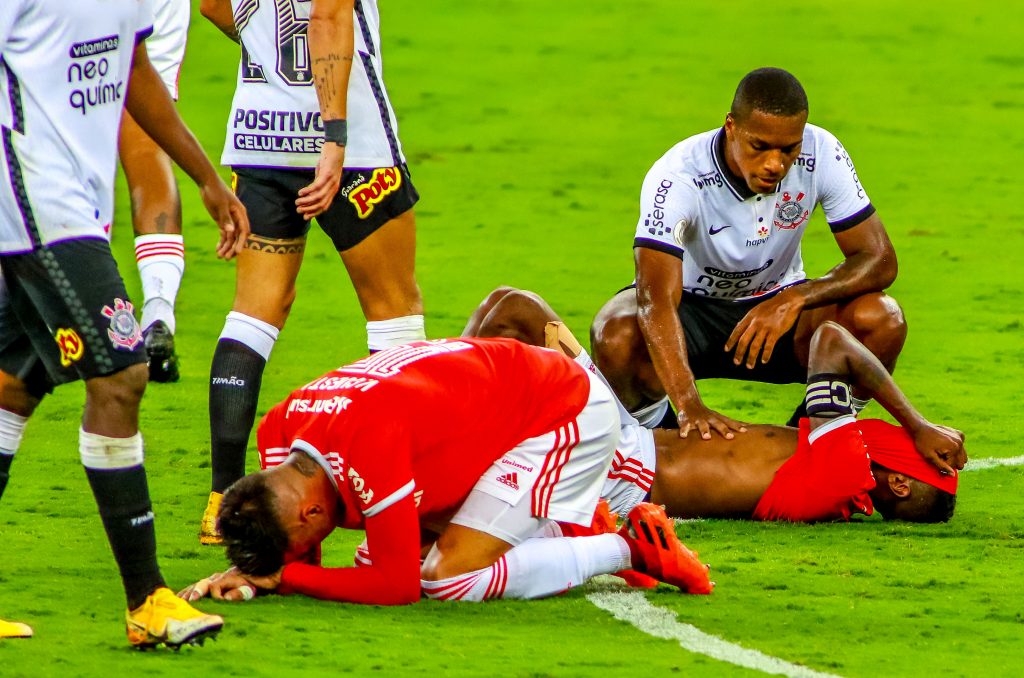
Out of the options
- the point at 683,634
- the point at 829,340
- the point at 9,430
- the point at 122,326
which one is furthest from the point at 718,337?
the point at 122,326

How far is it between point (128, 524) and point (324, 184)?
4.65 feet

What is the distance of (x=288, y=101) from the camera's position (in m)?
4.87

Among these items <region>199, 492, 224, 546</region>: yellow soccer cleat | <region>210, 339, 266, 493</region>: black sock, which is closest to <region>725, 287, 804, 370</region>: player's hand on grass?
<region>210, 339, 266, 493</region>: black sock

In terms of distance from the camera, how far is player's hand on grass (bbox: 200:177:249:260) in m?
3.98

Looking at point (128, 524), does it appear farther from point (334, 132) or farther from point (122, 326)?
point (334, 132)

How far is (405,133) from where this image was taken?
509 inches

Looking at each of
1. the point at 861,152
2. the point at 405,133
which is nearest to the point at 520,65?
the point at 405,133

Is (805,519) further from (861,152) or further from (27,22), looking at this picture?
(861,152)

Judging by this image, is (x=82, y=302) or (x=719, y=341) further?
(x=719, y=341)

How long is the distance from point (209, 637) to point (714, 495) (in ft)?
6.42

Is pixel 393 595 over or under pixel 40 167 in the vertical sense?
under

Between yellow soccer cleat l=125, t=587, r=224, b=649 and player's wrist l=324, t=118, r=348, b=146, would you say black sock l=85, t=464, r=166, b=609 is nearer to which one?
yellow soccer cleat l=125, t=587, r=224, b=649

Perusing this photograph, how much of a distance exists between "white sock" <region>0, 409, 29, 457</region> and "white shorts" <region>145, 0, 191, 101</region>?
7.96 ft

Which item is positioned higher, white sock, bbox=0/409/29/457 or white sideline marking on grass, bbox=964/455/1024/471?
white sock, bbox=0/409/29/457
